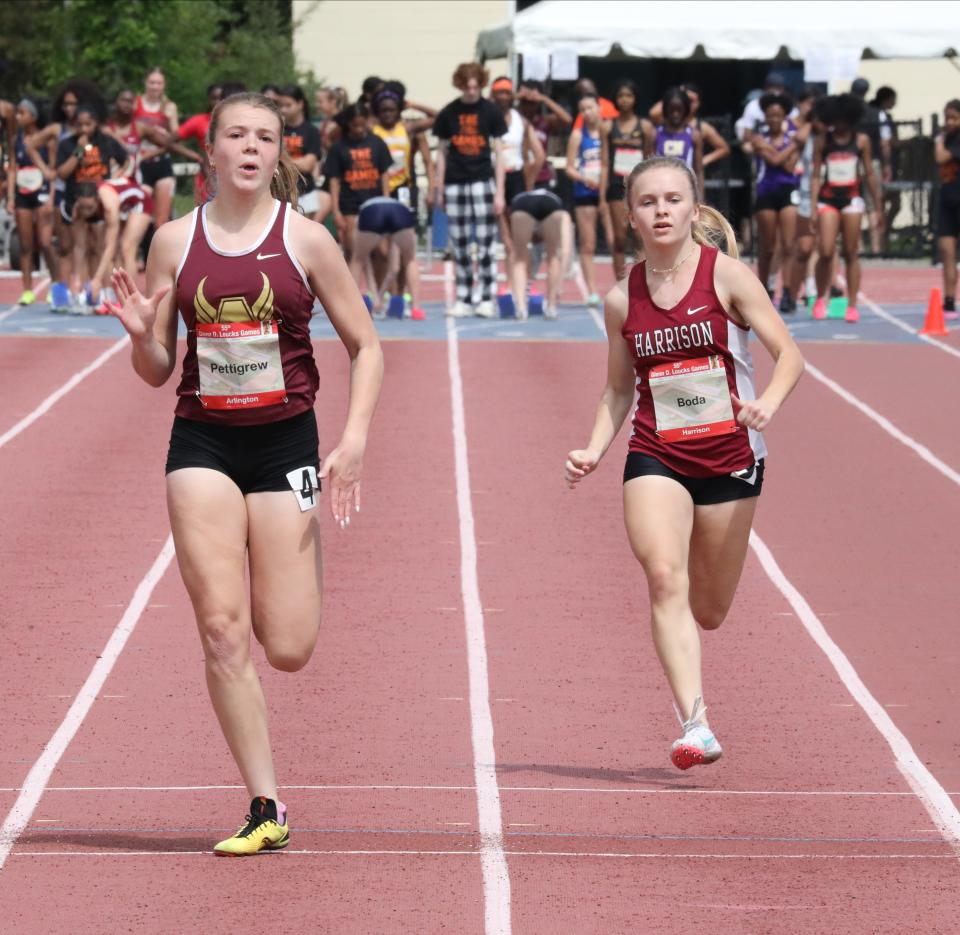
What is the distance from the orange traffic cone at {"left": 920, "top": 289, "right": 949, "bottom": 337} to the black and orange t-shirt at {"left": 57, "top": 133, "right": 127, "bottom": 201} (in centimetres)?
736

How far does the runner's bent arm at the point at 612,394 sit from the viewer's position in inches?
253

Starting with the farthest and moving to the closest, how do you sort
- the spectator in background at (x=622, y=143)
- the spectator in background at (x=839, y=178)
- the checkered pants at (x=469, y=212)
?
the spectator in background at (x=622, y=143), the checkered pants at (x=469, y=212), the spectator in background at (x=839, y=178)

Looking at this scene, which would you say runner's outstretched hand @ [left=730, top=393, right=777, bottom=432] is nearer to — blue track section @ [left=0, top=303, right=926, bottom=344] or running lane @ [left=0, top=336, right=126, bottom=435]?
running lane @ [left=0, top=336, right=126, bottom=435]

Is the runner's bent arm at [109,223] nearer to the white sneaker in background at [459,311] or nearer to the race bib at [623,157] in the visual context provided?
the white sneaker in background at [459,311]

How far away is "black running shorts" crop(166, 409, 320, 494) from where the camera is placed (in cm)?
562

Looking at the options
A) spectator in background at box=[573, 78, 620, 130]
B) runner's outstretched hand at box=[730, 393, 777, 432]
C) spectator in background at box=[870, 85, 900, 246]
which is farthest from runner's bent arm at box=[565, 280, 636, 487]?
spectator in background at box=[870, 85, 900, 246]

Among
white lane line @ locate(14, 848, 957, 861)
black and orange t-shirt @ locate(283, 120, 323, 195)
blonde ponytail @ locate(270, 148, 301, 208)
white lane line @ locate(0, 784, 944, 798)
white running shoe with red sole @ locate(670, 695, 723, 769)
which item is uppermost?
blonde ponytail @ locate(270, 148, 301, 208)

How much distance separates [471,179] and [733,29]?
299 inches

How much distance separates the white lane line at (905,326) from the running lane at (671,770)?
25.2ft

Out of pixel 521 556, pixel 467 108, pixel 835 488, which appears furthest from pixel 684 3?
pixel 521 556

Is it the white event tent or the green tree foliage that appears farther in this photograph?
the green tree foliage

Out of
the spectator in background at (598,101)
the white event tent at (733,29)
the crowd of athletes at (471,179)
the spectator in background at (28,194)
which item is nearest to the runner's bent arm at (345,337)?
the crowd of athletes at (471,179)

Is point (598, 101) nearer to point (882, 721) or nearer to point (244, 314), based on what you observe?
point (882, 721)

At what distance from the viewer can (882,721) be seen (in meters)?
7.33
